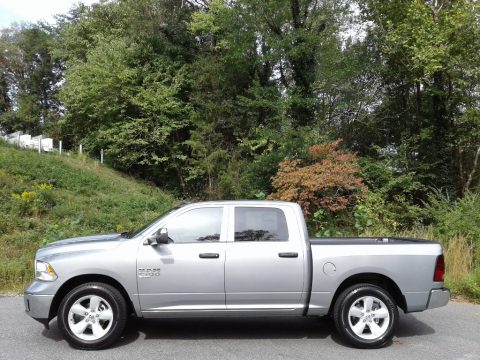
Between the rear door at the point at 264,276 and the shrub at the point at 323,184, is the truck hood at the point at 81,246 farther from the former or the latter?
the shrub at the point at 323,184

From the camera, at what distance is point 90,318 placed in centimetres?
582

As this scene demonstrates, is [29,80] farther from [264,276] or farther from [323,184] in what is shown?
[264,276]

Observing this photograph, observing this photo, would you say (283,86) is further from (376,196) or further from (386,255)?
(386,255)

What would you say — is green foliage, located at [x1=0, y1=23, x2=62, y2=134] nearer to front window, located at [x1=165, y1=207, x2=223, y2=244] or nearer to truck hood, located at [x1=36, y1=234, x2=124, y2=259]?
truck hood, located at [x1=36, y1=234, x2=124, y2=259]

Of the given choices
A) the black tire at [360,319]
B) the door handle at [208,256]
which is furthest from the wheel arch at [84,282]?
the black tire at [360,319]

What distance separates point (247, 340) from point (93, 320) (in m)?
1.92

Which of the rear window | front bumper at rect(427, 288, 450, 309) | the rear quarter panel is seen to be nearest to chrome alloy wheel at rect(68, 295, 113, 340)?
the rear window

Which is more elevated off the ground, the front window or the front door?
the front window

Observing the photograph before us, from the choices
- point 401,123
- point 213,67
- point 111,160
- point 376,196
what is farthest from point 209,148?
point 376,196

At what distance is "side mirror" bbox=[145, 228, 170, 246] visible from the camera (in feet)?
19.2

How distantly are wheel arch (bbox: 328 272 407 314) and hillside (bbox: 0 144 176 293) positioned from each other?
6.32 metres

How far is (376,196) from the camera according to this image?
58.3 ft

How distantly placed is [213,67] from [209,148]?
4813 mm

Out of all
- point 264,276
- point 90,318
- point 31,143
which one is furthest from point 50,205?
point 264,276
